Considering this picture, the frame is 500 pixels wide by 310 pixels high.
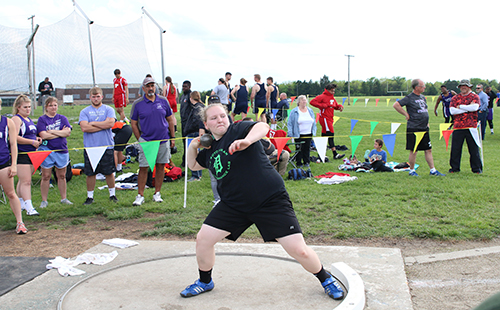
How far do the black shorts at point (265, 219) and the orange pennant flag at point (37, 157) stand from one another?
15.0 feet

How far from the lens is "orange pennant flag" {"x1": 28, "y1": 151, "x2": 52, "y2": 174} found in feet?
22.7

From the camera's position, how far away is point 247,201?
3.46 meters

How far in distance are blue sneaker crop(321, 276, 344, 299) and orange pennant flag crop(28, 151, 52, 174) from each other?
5.36 m

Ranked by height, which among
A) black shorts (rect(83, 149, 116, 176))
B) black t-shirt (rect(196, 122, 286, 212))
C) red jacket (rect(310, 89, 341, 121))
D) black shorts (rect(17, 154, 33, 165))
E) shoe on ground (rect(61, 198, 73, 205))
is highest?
red jacket (rect(310, 89, 341, 121))

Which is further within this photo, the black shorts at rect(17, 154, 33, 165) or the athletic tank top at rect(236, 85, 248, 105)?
the athletic tank top at rect(236, 85, 248, 105)

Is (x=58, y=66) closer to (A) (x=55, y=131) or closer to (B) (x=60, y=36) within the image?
(B) (x=60, y=36)

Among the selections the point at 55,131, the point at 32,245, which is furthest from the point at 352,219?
the point at 55,131

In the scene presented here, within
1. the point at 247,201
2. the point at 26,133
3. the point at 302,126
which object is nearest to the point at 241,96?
the point at 302,126

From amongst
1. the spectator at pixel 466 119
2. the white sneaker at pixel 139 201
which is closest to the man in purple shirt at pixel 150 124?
the white sneaker at pixel 139 201

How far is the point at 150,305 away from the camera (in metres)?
3.52

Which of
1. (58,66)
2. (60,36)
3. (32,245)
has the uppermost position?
(60,36)

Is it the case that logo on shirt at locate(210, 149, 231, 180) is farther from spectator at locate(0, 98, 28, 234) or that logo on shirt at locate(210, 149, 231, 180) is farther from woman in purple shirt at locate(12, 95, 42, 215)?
woman in purple shirt at locate(12, 95, 42, 215)

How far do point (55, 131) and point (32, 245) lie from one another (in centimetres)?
246


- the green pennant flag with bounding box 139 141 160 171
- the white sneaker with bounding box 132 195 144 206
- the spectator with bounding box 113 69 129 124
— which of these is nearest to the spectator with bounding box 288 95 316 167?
the green pennant flag with bounding box 139 141 160 171
